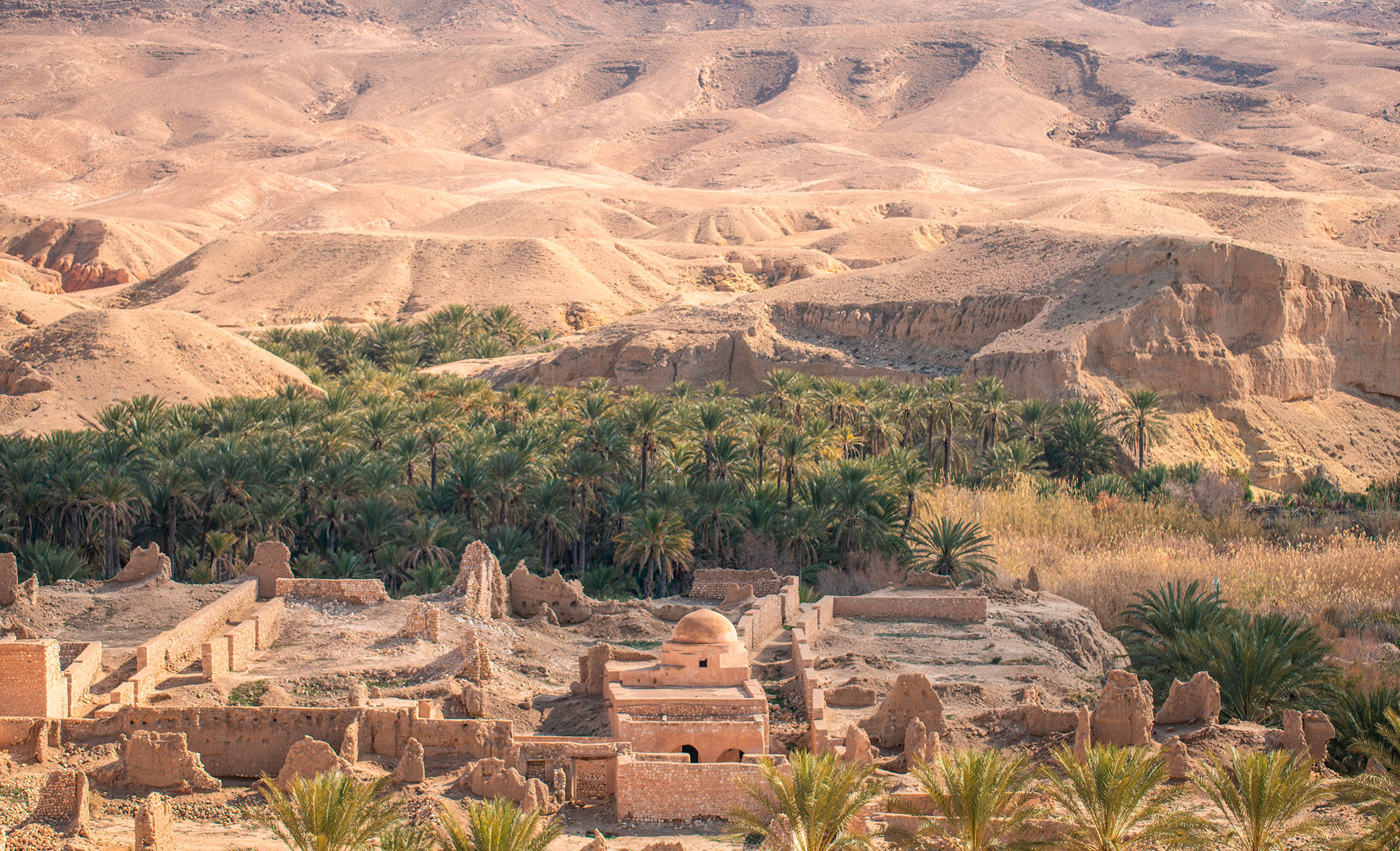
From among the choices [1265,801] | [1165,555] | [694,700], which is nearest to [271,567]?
[694,700]

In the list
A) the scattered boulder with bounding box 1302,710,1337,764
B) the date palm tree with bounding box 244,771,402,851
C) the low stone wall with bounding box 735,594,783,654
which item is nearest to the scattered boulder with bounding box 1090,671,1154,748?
the scattered boulder with bounding box 1302,710,1337,764

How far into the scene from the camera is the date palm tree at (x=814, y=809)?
17484 mm

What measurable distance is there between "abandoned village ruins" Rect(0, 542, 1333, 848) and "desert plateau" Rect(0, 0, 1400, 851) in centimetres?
8

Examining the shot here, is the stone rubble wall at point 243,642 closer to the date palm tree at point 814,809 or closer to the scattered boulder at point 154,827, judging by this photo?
the scattered boulder at point 154,827

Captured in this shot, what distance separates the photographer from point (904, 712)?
24.2 m

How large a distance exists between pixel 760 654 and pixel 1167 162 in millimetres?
147632

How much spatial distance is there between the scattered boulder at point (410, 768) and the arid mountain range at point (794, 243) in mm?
32653

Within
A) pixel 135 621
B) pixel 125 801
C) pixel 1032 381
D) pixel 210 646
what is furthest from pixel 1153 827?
pixel 1032 381

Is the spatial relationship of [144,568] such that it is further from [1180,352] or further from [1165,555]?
[1180,352]

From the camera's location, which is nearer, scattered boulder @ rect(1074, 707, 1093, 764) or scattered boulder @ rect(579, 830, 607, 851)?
scattered boulder @ rect(579, 830, 607, 851)

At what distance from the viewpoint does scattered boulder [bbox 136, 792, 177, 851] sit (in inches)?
693

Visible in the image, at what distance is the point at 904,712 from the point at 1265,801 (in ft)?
23.2

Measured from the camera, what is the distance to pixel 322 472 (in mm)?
41250

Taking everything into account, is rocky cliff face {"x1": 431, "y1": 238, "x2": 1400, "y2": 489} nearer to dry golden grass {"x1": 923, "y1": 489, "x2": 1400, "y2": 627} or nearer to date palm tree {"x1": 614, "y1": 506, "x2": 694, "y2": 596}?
dry golden grass {"x1": 923, "y1": 489, "x2": 1400, "y2": 627}
